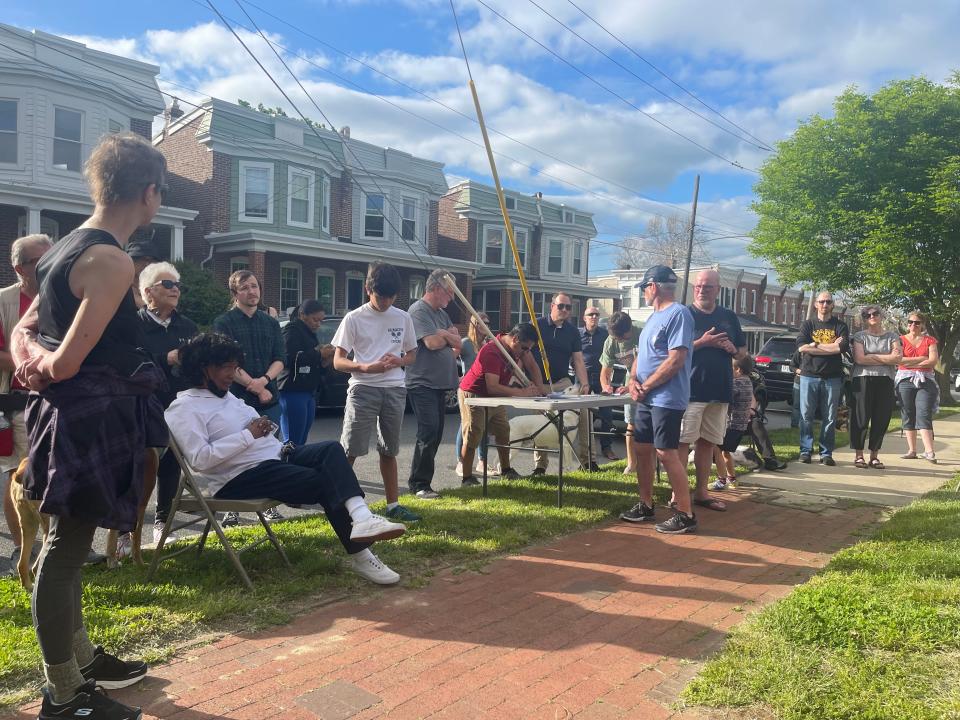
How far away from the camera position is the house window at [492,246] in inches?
1332

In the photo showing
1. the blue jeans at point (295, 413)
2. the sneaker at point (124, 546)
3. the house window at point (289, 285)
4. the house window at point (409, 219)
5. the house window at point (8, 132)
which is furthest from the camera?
the house window at point (409, 219)

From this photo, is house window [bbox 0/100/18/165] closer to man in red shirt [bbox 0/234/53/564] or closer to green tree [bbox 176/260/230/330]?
green tree [bbox 176/260/230/330]

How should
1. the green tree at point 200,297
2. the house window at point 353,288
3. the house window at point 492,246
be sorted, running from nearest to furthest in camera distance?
1. the green tree at point 200,297
2. the house window at point 353,288
3. the house window at point 492,246

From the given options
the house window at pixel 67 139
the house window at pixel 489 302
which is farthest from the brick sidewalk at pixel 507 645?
the house window at pixel 489 302

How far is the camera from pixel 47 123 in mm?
19453

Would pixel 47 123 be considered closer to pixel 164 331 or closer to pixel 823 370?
pixel 164 331

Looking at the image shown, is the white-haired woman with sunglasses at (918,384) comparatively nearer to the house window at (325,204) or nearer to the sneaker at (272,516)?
the sneaker at (272,516)

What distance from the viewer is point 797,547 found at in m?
5.07

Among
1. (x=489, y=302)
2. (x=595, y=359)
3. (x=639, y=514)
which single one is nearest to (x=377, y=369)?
(x=639, y=514)

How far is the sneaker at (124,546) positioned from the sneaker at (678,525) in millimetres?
3470

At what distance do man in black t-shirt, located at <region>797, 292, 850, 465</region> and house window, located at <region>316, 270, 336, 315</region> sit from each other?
766 inches

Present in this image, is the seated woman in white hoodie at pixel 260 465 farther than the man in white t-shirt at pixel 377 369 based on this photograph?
No

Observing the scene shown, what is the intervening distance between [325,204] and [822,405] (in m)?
20.8

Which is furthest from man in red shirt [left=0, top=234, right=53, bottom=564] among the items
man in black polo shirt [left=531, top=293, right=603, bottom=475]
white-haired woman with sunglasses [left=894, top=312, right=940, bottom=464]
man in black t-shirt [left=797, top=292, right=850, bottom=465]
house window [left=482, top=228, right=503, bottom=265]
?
house window [left=482, top=228, right=503, bottom=265]
